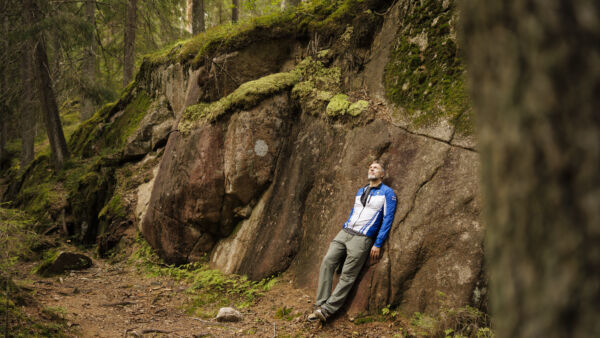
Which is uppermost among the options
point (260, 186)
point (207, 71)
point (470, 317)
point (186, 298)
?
point (207, 71)

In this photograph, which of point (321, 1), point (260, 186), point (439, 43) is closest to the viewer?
point (439, 43)

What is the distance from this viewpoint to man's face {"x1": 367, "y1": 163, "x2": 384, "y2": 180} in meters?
5.34

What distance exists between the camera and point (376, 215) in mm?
5172

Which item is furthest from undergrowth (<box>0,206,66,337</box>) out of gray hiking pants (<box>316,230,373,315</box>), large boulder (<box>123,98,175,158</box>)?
large boulder (<box>123,98,175,158</box>)

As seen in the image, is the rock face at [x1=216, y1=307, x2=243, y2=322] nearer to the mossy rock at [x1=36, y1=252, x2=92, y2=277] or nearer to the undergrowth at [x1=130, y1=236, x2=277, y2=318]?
the undergrowth at [x1=130, y1=236, x2=277, y2=318]

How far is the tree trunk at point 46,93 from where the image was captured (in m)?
11.6

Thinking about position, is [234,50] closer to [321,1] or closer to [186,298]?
[321,1]

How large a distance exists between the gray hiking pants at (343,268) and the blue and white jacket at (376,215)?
15 centimetres

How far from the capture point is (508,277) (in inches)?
38.7

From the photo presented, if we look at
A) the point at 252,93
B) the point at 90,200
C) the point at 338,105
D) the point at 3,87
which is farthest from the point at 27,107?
the point at 338,105

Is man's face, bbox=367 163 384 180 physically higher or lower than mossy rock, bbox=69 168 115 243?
higher

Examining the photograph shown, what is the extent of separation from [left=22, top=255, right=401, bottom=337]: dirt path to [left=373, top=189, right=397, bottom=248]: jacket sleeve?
46.3 inches

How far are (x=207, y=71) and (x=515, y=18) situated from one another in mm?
8964

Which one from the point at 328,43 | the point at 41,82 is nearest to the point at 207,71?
the point at 328,43
